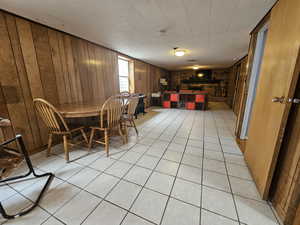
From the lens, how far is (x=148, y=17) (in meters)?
1.86

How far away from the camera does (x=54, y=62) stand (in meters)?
2.25

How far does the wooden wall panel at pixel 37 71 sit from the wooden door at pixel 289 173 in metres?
3.25

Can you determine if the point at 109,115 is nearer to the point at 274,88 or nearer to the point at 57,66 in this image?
the point at 57,66

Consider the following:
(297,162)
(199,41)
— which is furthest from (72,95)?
(297,162)

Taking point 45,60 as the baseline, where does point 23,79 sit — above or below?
below

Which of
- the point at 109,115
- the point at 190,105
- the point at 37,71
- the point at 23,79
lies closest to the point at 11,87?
the point at 23,79

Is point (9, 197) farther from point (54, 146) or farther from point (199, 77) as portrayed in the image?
point (199, 77)

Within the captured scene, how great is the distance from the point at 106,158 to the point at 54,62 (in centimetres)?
198

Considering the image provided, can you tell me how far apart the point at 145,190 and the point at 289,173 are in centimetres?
130

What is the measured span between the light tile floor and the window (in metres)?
2.85

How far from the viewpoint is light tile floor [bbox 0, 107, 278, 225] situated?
1068mm

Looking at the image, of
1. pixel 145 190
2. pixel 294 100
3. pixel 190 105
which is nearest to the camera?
pixel 294 100

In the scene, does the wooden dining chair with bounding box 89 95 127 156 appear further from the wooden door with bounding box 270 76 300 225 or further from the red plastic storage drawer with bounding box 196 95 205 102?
the red plastic storage drawer with bounding box 196 95 205 102

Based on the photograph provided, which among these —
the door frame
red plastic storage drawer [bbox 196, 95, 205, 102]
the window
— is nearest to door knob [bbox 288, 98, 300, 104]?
the door frame
